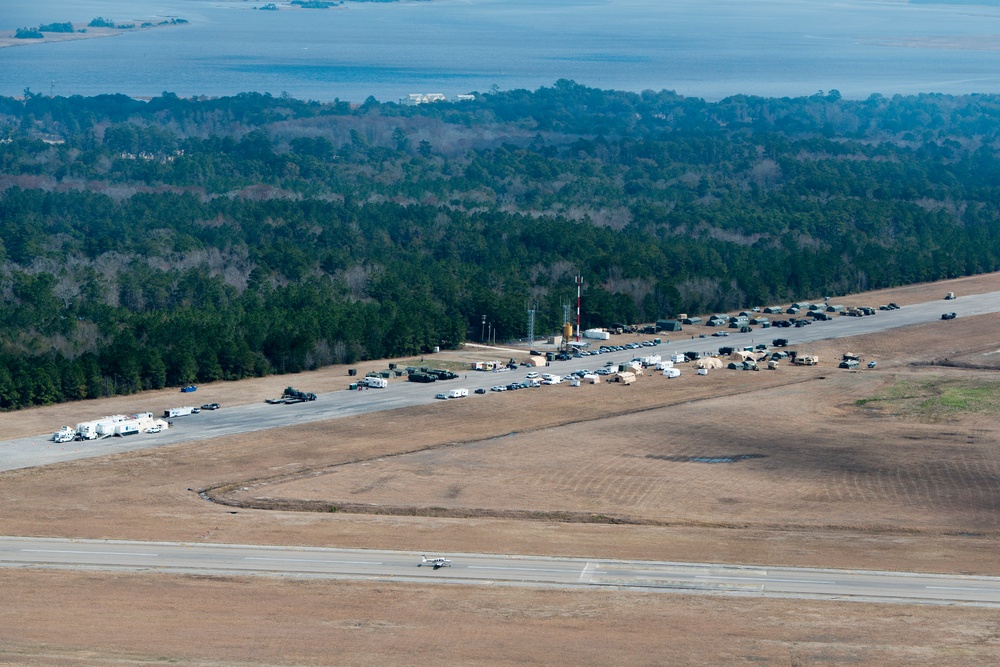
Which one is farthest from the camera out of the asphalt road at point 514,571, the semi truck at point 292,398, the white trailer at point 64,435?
the semi truck at point 292,398

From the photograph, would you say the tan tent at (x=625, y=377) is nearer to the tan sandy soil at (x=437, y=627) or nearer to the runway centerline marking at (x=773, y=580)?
the runway centerline marking at (x=773, y=580)

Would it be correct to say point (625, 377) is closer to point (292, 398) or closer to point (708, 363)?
point (708, 363)

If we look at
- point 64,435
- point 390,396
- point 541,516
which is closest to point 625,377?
point 390,396

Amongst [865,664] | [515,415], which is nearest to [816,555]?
[865,664]

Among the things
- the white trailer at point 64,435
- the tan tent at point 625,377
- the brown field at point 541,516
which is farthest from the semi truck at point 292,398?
the tan tent at point 625,377

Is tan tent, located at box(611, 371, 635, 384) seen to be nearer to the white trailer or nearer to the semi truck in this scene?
the semi truck

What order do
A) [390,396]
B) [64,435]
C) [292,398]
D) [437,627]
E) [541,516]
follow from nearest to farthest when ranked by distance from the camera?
[437,627] → [541,516] → [64,435] → [292,398] → [390,396]
